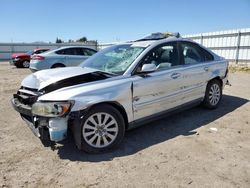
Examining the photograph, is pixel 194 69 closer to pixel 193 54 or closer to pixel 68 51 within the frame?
pixel 193 54

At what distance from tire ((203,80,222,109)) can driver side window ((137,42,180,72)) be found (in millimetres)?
1192

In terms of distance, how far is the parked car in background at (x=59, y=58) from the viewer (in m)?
10.2

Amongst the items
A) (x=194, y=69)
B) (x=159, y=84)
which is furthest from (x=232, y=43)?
(x=159, y=84)

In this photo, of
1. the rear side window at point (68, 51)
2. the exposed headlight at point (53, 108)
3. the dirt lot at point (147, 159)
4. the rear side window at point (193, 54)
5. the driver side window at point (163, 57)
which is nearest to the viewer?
the dirt lot at point (147, 159)

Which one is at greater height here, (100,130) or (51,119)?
(51,119)

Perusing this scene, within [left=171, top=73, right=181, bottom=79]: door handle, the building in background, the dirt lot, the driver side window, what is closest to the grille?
the dirt lot

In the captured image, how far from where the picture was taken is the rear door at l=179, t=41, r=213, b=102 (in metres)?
4.50

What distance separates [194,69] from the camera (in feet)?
15.1

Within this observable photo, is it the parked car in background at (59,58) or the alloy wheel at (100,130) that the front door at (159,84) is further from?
the parked car in background at (59,58)

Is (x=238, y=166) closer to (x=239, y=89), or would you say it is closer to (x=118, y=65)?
(x=118, y=65)

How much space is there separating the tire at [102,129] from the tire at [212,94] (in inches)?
97.6

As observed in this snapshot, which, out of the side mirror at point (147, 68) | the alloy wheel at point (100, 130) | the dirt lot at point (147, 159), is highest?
the side mirror at point (147, 68)

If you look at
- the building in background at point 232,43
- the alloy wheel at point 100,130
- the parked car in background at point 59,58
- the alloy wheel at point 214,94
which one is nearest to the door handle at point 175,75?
the alloy wheel at point 214,94

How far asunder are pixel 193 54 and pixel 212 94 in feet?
3.48
